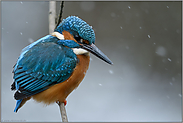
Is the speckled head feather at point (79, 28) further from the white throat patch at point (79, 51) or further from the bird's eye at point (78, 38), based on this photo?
the white throat patch at point (79, 51)

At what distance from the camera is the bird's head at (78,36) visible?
1.95m

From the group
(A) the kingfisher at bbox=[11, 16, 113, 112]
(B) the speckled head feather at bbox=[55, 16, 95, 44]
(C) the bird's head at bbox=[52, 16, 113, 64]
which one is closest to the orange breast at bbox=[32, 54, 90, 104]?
(A) the kingfisher at bbox=[11, 16, 113, 112]

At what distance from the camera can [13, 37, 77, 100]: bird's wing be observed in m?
2.00

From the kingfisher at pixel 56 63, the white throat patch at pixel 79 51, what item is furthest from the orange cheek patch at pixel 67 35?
the white throat patch at pixel 79 51

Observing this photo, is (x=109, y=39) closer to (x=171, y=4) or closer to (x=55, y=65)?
(x=171, y=4)

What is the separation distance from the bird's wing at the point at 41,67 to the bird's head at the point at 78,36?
0.08 m

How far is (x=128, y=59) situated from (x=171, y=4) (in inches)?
54.6

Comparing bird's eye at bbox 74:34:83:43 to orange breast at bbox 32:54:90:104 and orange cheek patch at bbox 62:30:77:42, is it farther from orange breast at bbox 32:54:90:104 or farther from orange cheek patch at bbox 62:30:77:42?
orange breast at bbox 32:54:90:104

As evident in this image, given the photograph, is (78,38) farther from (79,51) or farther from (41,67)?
(41,67)

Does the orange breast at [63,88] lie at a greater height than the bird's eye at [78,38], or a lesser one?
lesser

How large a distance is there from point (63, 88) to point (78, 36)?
0.51 meters

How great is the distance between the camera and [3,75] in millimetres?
4469

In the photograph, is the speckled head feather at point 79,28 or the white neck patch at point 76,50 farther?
Answer: the white neck patch at point 76,50

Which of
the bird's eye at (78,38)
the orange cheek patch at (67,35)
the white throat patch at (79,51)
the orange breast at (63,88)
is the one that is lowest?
the orange breast at (63,88)
